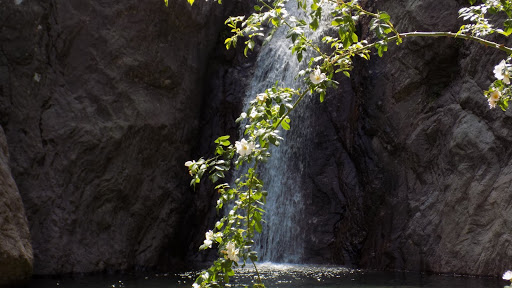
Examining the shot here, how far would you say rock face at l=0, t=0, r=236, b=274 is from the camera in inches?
383

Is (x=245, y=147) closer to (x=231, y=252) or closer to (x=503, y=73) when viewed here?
(x=231, y=252)

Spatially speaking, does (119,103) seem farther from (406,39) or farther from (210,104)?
(406,39)

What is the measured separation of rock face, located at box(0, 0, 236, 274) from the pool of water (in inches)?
39.0

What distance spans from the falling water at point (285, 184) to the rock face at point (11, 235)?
424cm

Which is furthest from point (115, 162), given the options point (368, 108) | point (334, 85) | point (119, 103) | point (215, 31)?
point (334, 85)

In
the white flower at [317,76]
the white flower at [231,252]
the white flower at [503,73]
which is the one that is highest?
the white flower at [503,73]

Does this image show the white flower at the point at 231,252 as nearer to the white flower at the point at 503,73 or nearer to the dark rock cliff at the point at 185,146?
the white flower at the point at 503,73

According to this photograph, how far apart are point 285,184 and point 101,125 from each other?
11.7ft

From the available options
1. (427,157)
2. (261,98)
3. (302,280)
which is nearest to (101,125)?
(302,280)

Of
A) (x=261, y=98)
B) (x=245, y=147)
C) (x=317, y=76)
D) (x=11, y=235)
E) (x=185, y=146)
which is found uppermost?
(x=185, y=146)

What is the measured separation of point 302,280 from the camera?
8.16 m

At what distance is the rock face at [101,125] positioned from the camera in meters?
9.73

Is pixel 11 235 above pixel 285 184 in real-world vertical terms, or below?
below

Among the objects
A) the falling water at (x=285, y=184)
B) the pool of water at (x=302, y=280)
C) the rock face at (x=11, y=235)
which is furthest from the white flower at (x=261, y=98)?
the falling water at (x=285, y=184)
